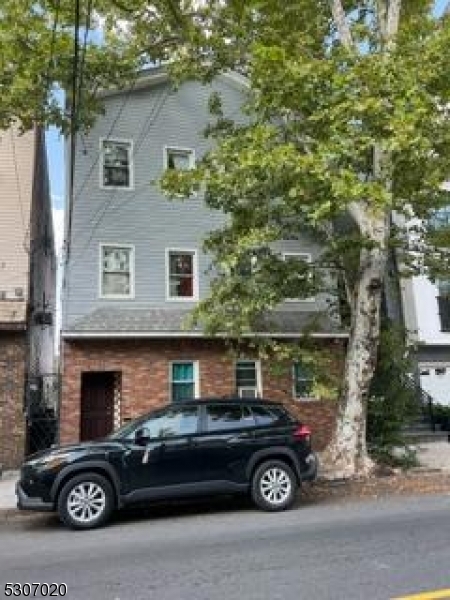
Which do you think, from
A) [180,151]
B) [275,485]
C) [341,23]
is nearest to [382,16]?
[341,23]

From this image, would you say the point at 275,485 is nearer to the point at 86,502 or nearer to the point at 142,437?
the point at 142,437

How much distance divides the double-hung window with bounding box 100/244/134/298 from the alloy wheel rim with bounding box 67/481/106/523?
9.34 m

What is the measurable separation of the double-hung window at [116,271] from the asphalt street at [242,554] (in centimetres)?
884

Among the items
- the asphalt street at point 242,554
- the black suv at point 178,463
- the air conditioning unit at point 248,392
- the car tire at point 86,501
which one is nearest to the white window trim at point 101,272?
the air conditioning unit at point 248,392

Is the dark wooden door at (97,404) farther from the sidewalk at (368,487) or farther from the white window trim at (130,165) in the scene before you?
the white window trim at (130,165)

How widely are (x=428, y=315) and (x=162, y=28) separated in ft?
43.8

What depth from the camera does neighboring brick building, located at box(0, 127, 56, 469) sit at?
51.0 feet

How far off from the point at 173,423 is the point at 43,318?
12051mm

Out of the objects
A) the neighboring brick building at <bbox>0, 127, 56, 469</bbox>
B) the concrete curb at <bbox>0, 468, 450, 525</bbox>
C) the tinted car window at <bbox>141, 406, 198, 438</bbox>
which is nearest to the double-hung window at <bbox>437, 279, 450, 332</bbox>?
the concrete curb at <bbox>0, 468, 450, 525</bbox>

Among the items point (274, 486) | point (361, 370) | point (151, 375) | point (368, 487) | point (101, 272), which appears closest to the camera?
point (274, 486)

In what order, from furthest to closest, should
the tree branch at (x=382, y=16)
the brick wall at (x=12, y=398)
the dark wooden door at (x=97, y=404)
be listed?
1. the dark wooden door at (x=97, y=404)
2. the brick wall at (x=12, y=398)
3. the tree branch at (x=382, y=16)

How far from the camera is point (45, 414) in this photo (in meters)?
18.0

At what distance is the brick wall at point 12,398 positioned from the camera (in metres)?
15.5

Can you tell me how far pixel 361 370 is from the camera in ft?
46.0
